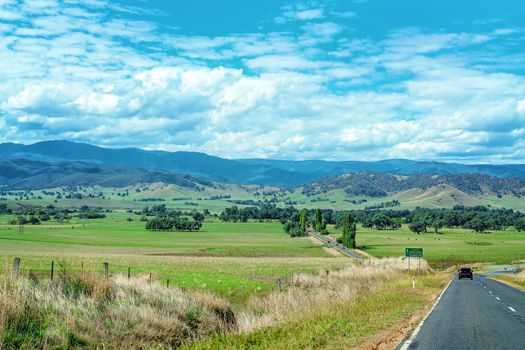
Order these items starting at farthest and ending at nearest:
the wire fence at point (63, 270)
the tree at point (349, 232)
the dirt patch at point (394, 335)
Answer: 1. the tree at point (349, 232)
2. the wire fence at point (63, 270)
3. the dirt patch at point (394, 335)

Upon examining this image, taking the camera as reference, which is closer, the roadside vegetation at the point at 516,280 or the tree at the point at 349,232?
the roadside vegetation at the point at 516,280

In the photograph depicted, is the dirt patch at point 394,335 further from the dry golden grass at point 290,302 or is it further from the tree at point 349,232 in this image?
the tree at point 349,232

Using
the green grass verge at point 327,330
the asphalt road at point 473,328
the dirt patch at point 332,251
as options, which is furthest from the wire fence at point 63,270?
the dirt patch at point 332,251

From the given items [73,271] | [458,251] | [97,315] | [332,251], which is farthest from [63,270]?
[458,251]

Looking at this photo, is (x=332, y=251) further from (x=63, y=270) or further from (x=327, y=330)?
(x=63, y=270)

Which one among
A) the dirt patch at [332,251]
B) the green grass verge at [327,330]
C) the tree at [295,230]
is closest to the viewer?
the green grass verge at [327,330]

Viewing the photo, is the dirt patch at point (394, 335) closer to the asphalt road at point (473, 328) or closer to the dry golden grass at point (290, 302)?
the asphalt road at point (473, 328)

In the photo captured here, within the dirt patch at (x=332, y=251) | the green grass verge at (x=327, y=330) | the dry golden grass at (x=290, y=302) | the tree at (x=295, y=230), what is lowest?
the dirt patch at (x=332, y=251)

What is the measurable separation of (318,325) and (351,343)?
2.64 m

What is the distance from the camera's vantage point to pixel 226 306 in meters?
25.8

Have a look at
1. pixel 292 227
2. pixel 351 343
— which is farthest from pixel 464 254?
pixel 351 343

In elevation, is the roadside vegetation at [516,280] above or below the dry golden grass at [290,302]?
below

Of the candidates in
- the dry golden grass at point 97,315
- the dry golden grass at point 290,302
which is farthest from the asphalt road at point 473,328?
the dry golden grass at point 97,315

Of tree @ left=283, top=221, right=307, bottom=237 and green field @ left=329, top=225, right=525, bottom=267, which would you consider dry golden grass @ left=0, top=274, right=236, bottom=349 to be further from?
tree @ left=283, top=221, right=307, bottom=237
